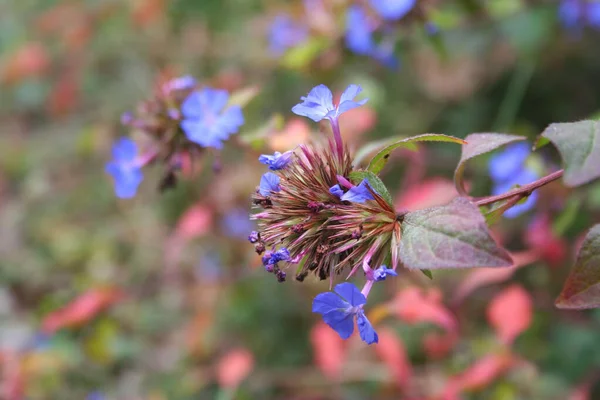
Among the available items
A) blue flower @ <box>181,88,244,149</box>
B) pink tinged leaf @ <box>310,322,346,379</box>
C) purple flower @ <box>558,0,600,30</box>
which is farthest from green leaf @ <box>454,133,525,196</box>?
purple flower @ <box>558,0,600,30</box>

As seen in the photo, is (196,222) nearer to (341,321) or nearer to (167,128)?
(167,128)

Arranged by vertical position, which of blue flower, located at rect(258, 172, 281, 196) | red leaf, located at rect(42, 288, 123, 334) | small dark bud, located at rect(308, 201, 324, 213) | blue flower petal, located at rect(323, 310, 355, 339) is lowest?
blue flower petal, located at rect(323, 310, 355, 339)

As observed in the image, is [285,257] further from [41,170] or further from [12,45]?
[12,45]

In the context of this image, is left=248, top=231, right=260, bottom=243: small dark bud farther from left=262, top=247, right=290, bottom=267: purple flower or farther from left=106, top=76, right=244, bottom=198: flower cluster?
left=106, top=76, right=244, bottom=198: flower cluster

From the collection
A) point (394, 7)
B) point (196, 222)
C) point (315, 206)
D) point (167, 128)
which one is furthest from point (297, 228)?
point (196, 222)

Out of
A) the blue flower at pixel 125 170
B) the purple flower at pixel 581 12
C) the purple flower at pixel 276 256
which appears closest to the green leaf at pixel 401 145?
the purple flower at pixel 276 256

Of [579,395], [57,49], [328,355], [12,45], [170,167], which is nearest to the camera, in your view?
[170,167]

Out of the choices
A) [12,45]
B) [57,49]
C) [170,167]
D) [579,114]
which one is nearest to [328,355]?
[170,167]
